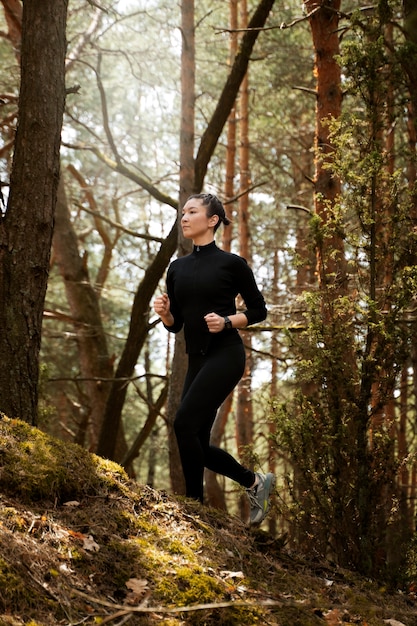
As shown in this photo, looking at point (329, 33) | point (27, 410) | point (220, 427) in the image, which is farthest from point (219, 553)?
point (220, 427)

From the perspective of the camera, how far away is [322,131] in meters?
8.48

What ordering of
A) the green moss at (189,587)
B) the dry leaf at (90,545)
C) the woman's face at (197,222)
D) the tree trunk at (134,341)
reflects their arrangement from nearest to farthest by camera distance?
1. the green moss at (189,587)
2. the dry leaf at (90,545)
3. the woman's face at (197,222)
4. the tree trunk at (134,341)

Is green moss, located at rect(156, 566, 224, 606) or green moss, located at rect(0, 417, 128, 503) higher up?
green moss, located at rect(0, 417, 128, 503)

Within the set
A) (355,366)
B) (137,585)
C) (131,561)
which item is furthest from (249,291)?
(137,585)

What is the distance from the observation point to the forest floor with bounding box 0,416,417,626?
338 centimetres

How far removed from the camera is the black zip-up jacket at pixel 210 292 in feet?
16.1

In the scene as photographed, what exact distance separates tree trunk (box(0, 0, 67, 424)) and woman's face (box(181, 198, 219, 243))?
1.11 m

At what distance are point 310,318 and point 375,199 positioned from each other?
103 cm

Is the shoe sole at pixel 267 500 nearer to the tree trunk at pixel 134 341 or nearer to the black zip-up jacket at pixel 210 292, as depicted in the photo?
the black zip-up jacket at pixel 210 292

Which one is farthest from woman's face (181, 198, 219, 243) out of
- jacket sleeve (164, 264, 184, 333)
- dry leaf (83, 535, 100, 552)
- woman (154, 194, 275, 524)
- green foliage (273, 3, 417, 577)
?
dry leaf (83, 535, 100, 552)

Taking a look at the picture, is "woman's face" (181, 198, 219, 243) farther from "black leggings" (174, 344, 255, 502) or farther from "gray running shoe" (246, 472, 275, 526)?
"gray running shoe" (246, 472, 275, 526)

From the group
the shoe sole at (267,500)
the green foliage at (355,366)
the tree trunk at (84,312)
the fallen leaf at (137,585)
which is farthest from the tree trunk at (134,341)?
the fallen leaf at (137,585)

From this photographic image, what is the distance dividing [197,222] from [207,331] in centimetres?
77

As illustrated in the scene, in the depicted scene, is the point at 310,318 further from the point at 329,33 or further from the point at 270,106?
the point at 270,106
